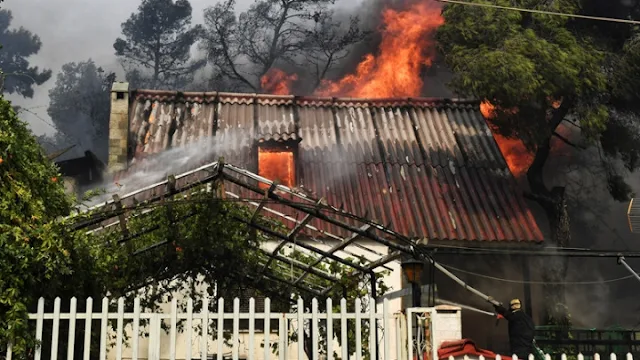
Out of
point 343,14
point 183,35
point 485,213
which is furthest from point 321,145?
point 183,35

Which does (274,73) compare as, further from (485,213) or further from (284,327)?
(284,327)

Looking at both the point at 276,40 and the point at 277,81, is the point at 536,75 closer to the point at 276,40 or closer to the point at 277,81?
the point at 277,81

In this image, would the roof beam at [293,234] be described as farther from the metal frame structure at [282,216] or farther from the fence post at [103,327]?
the fence post at [103,327]

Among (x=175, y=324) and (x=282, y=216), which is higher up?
(x=282, y=216)

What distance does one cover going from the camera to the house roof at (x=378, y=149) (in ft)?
54.3

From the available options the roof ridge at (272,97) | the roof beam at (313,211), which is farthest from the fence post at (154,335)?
the roof ridge at (272,97)

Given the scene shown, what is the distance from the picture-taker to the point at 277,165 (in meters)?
17.6

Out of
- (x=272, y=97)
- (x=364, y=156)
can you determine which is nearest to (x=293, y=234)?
(x=364, y=156)

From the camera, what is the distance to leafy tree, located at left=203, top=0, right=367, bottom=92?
31.2 meters

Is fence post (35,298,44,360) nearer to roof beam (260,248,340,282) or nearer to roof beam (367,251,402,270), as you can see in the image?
roof beam (260,248,340,282)

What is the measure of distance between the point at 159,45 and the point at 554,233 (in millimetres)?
22974

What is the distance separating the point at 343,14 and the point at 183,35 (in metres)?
8.60

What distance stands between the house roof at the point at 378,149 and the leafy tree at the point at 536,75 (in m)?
1.64

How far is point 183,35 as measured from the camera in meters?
34.6
